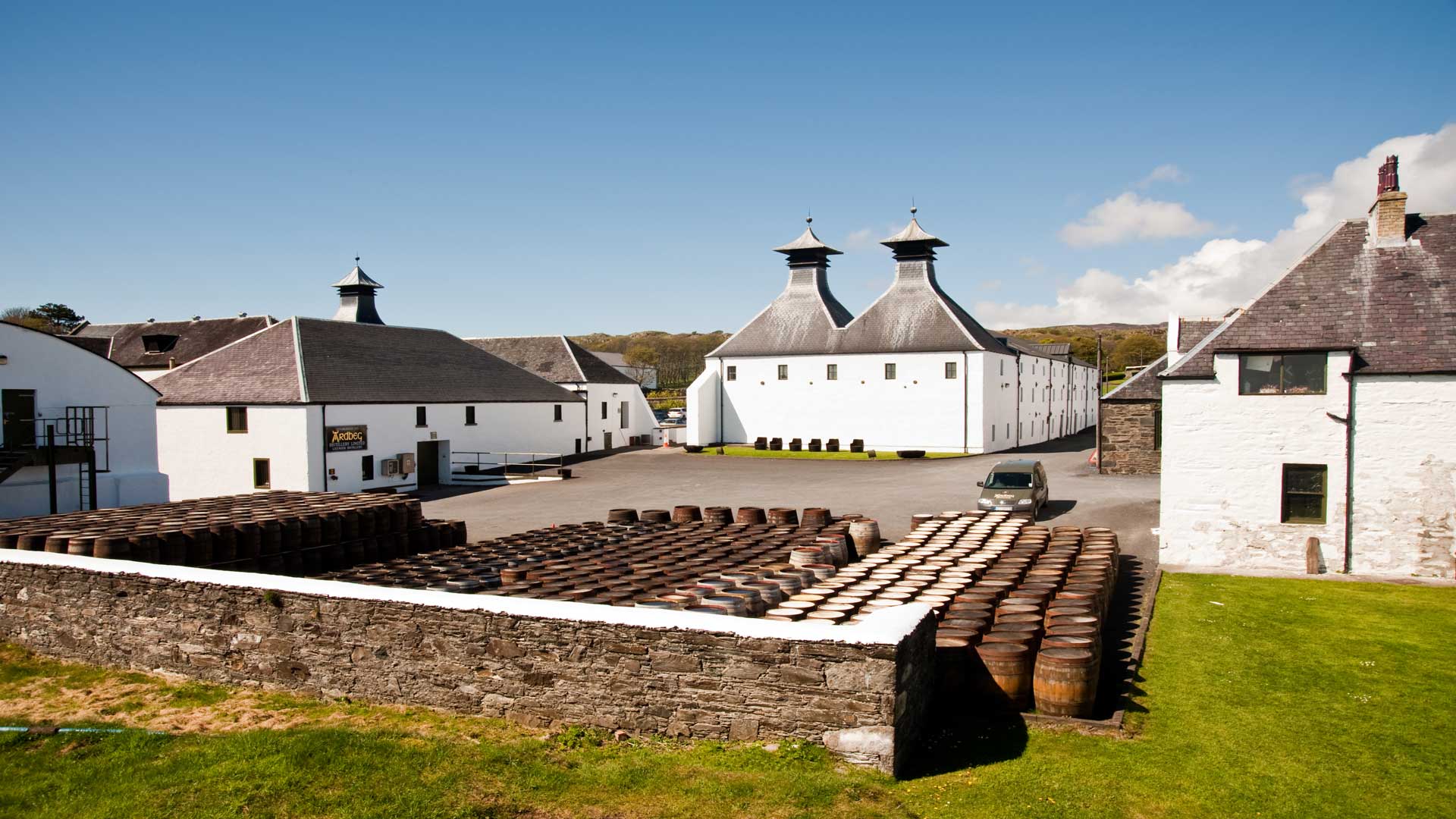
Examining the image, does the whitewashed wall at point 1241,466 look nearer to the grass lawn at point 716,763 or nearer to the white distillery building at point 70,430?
the grass lawn at point 716,763

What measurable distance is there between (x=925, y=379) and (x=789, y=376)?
24.2 feet

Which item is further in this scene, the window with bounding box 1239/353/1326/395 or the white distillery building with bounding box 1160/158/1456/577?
the window with bounding box 1239/353/1326/395

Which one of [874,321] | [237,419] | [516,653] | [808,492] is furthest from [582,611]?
[874,321]

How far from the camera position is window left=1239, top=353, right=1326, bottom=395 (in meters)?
17.0

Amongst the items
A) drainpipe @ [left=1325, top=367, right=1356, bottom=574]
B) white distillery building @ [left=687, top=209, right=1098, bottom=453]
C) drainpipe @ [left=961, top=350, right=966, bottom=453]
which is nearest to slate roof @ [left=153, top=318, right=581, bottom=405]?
white distillery building @ [left=687, top=209, right=1098, bottom=453]

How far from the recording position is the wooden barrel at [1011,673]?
9008mm

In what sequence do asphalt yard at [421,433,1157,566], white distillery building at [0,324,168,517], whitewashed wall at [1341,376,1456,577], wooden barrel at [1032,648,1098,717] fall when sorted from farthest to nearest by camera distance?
asphalt yard at [421,433,1157,566]
white distillery building at [0,324,168,517]
whitewashed wall at [1341,376,1456,577]
wooden barrel at [1032,648,1098,717]

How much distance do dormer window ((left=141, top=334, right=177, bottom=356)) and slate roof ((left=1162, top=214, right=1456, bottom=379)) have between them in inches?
1891

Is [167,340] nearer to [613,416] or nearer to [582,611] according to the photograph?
[613,416]

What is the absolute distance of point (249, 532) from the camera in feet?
49.8

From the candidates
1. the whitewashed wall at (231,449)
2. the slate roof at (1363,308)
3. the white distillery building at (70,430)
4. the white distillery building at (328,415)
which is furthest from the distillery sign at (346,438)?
the slate roof at (1363,308)

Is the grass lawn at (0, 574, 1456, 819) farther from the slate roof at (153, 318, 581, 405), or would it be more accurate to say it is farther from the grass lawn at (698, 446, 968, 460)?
the grass lawn at (698, 446, 968, 460)

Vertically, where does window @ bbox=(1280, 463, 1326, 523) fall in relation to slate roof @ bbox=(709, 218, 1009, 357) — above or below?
below

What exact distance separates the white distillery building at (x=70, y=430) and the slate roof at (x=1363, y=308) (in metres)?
24.3
